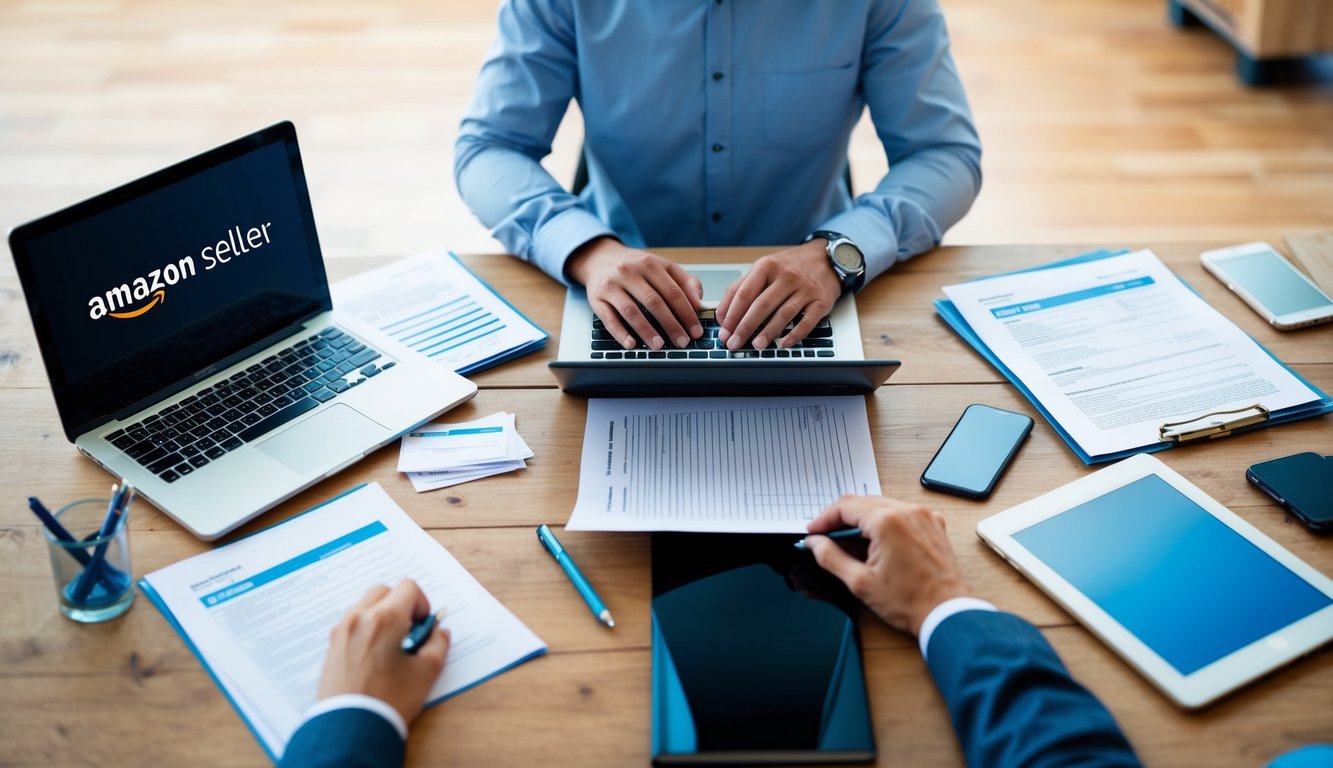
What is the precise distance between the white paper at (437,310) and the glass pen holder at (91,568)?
1.31 feet

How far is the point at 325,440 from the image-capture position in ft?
3.75

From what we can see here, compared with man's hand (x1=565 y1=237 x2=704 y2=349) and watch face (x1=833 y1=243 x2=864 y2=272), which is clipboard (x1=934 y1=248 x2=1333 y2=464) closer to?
watch face (x1=833 y1=243 x2=864 y2=272)

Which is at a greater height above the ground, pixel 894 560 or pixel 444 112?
pixel 894 560

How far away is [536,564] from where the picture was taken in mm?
1023

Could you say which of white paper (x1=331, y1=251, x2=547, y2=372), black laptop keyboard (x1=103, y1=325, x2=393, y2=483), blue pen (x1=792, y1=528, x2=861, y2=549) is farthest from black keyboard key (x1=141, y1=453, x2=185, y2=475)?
blue pen (x1=792, y1=528, x2=861, y2=549)

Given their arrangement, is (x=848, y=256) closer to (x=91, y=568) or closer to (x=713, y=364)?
(x=713, y=364)

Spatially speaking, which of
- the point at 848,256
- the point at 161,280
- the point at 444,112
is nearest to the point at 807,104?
the point at 848,256

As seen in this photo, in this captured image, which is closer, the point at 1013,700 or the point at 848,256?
the point at 1013,700

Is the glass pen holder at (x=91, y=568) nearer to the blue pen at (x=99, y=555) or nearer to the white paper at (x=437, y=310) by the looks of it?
the blue pen at (x=99, y=555)

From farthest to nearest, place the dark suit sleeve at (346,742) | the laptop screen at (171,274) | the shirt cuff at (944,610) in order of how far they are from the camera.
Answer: the laptop screen at (171,274), the shirt cuff at (944,610), the dark suit sleeve at (346,742)

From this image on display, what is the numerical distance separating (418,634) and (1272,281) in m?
1.09

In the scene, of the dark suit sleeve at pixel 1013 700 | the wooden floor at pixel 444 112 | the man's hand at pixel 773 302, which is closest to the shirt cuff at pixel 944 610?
the dark suit sleeve at pixel 1013 700

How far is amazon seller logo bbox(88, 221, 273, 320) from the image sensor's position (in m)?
1.08

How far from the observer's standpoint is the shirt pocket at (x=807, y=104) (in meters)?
1.58
